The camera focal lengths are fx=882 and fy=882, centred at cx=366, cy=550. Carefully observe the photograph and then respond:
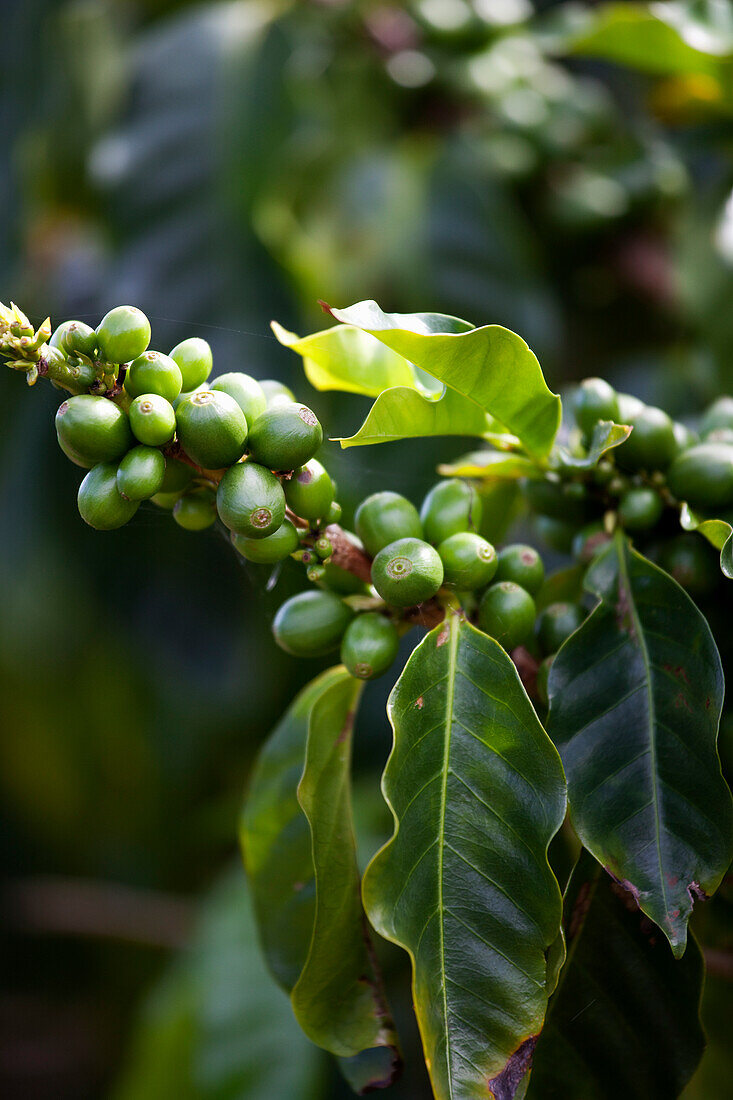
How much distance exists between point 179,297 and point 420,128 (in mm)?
737

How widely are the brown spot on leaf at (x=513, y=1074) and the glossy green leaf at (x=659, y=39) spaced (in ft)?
4.34

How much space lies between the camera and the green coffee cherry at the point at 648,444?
29.8 inches

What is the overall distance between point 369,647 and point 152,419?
0.23 meters

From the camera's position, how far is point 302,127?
175 cm

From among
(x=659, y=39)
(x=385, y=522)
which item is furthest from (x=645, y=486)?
(x=659, y=39)

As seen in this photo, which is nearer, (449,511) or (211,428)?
(211,428)

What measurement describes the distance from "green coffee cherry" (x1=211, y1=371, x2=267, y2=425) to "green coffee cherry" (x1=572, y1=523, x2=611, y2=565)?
1.05ft

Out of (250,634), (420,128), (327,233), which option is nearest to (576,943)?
(250,634)

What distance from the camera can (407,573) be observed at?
638 mm

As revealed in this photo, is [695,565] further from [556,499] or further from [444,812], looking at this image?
[444,812]

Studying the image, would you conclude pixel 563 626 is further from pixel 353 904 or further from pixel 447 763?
pixel 353 904

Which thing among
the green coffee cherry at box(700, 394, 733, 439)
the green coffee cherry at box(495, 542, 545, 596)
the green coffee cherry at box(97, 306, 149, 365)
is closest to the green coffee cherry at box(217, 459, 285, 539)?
the green coffee cherry at box(97, 306, 149, 365)

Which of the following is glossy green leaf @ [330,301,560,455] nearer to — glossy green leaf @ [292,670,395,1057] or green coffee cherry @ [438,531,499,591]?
green coffee cherry @ [438,531,499,591]

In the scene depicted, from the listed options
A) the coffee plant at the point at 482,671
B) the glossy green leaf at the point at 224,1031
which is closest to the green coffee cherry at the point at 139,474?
the coffee plant at the point at 482,671
